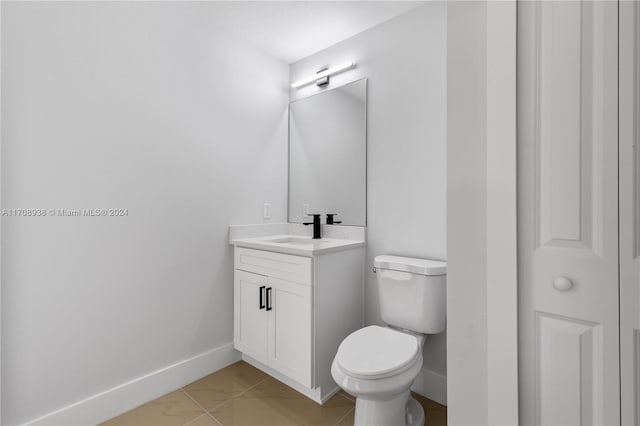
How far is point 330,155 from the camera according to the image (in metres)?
2.35

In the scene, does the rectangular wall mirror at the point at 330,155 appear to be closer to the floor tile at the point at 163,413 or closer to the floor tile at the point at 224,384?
the floor tile at the point at 224,384

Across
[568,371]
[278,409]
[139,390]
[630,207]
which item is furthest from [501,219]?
[139,390]

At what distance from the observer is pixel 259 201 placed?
239cm

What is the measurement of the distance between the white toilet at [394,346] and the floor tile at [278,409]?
0.99 ft

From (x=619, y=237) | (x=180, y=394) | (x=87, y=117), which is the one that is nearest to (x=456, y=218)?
(x=619, y=237)

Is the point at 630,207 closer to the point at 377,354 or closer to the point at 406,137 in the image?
the point at 377,354

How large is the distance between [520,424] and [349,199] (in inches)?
63.2

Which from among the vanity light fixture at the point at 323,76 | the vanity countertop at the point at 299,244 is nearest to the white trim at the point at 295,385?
the vanity countertop at the point at 299,244

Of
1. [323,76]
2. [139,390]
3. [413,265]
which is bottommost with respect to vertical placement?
[139,390]

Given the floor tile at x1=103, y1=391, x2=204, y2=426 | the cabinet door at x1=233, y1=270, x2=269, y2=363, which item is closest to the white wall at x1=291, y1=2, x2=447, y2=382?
the cabinet door at x1=233, y1=270, x2=269, y2=363

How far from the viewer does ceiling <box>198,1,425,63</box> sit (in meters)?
1.88

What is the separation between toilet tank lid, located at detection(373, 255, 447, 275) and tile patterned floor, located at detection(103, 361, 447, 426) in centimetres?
80

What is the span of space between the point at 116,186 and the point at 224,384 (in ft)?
4.50

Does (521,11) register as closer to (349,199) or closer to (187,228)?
(349,199)
